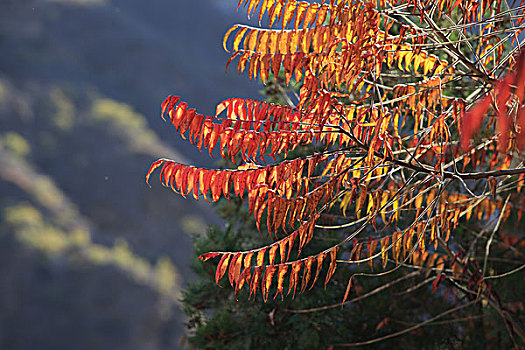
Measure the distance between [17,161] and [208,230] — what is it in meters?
13.8

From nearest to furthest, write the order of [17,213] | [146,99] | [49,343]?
1. [49,343]
2. [17,213]
3. [146,99]

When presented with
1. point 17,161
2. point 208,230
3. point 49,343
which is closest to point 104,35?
point 17,161

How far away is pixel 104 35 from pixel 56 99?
3561 millimetres

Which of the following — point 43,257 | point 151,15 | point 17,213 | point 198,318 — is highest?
point 151,15

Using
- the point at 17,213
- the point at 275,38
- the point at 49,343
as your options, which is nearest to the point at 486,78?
the point at 275,38

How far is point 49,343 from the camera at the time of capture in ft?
41.6

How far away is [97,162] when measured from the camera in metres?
17.0

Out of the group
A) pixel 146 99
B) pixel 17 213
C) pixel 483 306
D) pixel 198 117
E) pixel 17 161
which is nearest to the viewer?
pixel 198 117

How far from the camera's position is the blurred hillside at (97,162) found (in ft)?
43.0

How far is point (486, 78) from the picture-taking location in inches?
70.9

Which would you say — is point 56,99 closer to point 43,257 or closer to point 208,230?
point 43,257

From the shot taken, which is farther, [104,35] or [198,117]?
[104,35]

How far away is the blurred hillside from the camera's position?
13.1 m

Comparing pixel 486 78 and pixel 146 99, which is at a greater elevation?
pixel 146 99
